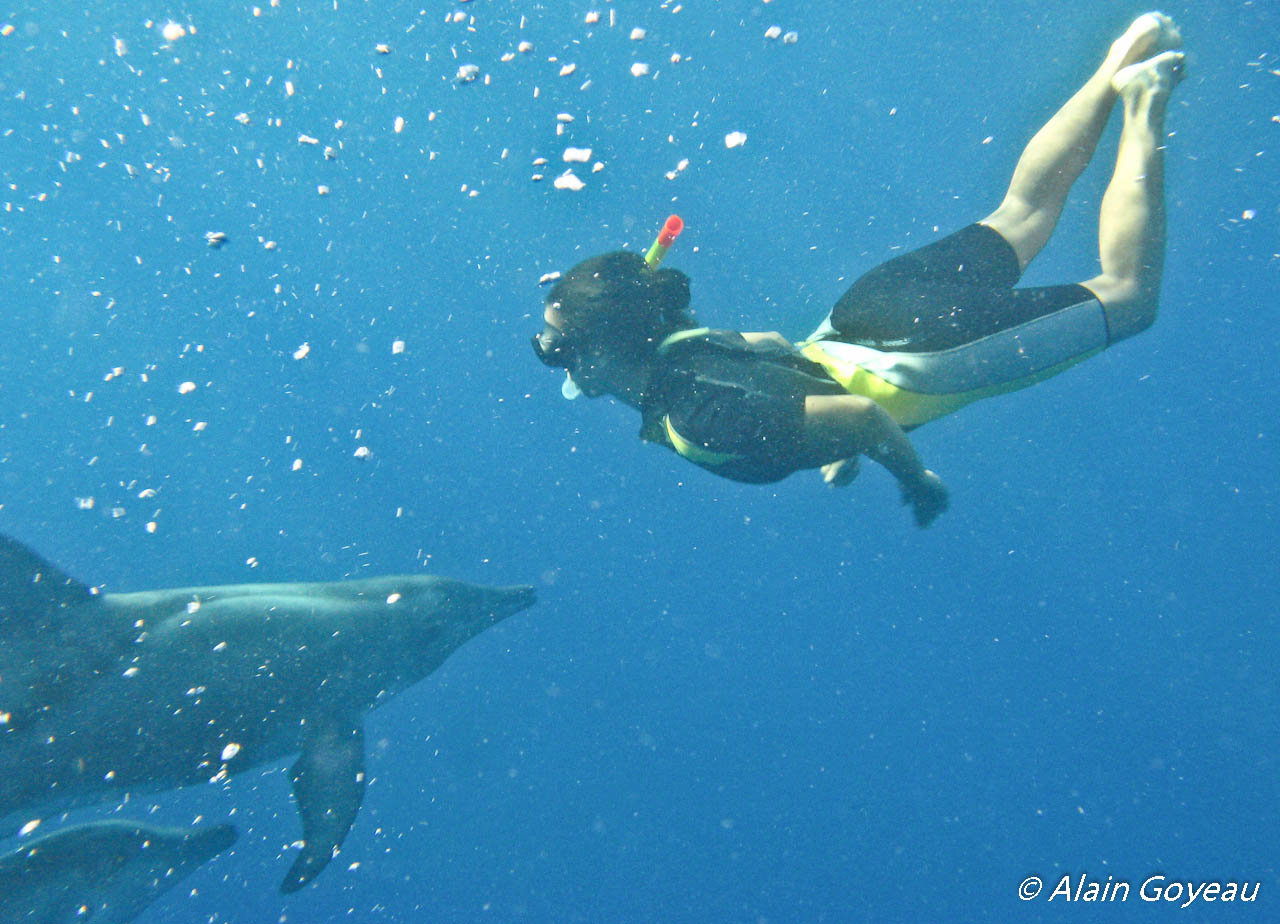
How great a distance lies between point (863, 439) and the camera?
3158 mm

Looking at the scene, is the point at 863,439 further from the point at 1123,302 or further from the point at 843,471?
the point at 1123,302

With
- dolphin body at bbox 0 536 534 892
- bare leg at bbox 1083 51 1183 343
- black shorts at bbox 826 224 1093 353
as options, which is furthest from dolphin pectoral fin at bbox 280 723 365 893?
bare leg at bbox 1083 51 1183 343

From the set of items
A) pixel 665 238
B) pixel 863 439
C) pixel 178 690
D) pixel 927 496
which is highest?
pixel 665 238

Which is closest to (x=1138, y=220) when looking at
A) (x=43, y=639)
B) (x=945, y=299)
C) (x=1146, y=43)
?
(x=945, y=299)

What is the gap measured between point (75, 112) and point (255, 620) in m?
22.8

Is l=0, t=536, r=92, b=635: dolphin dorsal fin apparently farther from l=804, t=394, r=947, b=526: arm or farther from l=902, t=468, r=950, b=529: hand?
l=902, t=468, r=950, b=529: hand

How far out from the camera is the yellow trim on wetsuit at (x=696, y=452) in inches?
122

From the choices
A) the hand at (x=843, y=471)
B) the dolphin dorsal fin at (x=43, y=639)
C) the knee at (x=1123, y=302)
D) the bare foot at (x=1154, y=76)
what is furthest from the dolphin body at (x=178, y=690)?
the bare foot at (x=1154, y=76)

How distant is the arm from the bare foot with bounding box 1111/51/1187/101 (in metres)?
2.20

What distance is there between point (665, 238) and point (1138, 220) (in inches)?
89.6

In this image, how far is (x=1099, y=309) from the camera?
3404mm

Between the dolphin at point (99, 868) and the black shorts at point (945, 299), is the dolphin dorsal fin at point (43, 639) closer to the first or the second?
the dolphin at point (99, 868)

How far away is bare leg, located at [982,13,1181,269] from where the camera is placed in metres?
3.85

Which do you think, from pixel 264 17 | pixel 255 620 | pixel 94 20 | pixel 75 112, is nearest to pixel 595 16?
pixel 264 17
